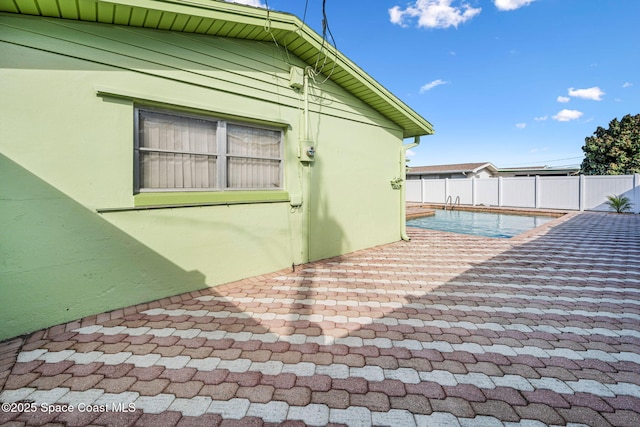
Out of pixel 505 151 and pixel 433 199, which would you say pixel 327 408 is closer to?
pixel 433 199

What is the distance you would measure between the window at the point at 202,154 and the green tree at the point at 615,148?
28.4 m

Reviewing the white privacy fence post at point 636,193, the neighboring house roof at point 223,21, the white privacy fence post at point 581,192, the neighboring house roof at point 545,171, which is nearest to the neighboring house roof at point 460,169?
the neighboring house roof at point 545,171

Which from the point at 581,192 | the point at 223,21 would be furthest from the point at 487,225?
the point at 223,21

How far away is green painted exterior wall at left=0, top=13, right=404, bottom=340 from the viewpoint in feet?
9.22

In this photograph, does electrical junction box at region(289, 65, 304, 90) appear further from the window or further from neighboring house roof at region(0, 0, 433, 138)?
the window

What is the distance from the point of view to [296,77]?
507 centimetres

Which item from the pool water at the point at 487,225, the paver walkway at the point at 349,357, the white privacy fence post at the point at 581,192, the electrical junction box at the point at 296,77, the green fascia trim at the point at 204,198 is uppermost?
the electrical junction box at the point at 296,77

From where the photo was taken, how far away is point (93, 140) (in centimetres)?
320

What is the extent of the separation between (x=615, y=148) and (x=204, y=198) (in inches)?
1254

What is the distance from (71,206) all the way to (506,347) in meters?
4.78

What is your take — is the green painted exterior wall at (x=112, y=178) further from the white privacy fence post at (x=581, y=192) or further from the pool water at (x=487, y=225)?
the white privacy fence post at (x=581, y=192)

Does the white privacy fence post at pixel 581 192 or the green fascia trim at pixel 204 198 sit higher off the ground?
the white privacy fence post at pixel 581 192

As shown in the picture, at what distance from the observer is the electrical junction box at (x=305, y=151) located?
5215 mm

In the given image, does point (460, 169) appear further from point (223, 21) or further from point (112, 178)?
point (112, 178)
